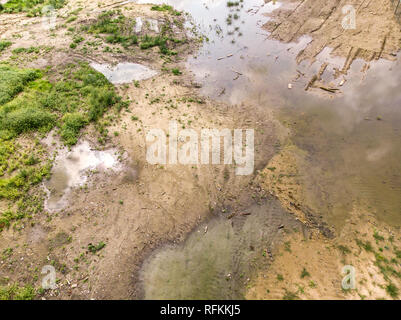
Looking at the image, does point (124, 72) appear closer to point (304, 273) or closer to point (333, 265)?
point (304, 273)

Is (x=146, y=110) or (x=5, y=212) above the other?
(x=146, y=110)

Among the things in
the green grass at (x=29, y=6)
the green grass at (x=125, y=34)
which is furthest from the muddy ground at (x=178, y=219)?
the green grass at (x=29, y=6)

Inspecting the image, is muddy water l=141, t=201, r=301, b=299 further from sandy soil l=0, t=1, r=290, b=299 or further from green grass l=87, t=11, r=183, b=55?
green grass l=87, t=11, r=183, b=55

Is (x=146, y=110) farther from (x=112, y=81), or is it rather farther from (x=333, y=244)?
(x=333, y=244)

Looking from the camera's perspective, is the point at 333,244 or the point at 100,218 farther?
the point at 100,218

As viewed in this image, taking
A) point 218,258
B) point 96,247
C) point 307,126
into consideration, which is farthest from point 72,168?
point 307,126

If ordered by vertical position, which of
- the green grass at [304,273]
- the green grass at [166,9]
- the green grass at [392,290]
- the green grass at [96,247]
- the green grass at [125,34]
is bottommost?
the green grass at [96,247]

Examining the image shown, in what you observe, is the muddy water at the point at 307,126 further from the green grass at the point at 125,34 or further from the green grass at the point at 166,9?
the green grass at the point at 166,9
